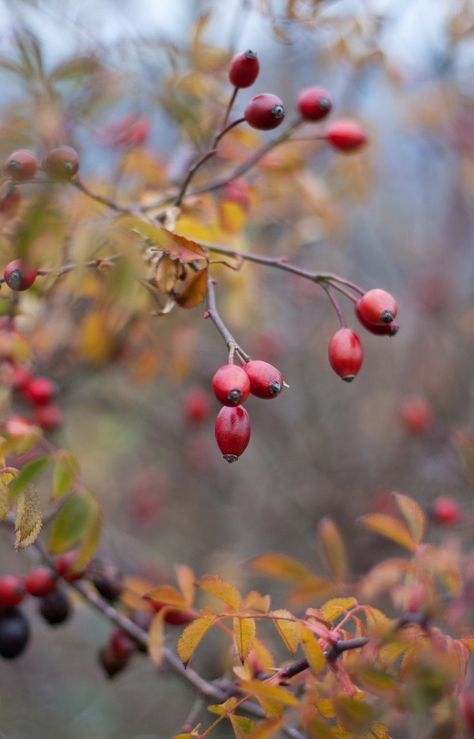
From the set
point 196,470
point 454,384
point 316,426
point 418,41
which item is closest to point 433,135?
point 418,41

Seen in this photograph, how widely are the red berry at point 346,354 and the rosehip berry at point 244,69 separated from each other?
57 centimetres

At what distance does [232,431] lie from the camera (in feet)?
3.92

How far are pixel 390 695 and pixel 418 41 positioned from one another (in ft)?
12.5

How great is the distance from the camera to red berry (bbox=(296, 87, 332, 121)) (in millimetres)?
1657

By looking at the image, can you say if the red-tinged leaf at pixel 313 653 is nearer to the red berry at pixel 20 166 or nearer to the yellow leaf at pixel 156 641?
the yellow leaf at pixel 156 641

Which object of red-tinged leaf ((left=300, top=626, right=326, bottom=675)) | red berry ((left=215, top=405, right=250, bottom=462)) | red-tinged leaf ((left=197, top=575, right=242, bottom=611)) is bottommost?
red-tinged leaf ((left=300, top=626, right=326, bottom=675))

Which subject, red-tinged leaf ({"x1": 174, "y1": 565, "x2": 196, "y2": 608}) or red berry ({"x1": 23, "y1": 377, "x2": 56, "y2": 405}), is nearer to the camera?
red-tinged leaf ({"x1": 174, "y1": 565, "x2": 196, "y2": 608})

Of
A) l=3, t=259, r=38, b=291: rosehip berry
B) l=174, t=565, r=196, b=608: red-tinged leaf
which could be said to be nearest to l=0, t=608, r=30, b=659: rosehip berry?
l=174, t=565, r=196, b=608: red-tinged leaf

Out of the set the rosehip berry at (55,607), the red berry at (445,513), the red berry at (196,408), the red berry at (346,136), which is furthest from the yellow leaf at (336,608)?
the red berry at (196,408)

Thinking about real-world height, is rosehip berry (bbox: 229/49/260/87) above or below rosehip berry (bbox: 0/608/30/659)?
above

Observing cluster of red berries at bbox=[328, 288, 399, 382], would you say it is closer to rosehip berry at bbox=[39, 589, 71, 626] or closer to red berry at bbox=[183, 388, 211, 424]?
rosehip berry at bbox=[39, 589, 71, 626]

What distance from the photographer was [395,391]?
4336 mm

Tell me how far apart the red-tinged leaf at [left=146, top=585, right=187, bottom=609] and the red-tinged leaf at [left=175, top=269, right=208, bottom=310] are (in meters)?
0.53

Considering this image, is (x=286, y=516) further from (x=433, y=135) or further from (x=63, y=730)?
(x=433, y=135)
